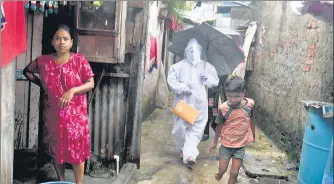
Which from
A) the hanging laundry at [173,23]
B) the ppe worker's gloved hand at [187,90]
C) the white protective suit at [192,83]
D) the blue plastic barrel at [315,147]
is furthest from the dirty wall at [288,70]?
the hanging laundry at [173,23]

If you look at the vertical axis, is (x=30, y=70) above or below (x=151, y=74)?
above

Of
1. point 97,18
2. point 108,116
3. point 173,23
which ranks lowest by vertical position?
point 108,116

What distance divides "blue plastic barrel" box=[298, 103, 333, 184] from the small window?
7.49ft

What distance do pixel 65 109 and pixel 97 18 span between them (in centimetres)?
111

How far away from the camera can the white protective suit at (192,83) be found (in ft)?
17.9

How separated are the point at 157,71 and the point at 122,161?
4.82 m

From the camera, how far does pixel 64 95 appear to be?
3365 mm

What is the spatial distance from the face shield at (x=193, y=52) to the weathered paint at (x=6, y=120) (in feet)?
9.80

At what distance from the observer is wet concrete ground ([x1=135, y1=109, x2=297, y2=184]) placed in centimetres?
482

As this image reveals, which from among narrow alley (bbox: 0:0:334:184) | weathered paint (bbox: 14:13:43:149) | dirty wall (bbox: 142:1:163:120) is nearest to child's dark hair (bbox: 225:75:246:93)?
narrow alley (bbox: 0:0:334:184)

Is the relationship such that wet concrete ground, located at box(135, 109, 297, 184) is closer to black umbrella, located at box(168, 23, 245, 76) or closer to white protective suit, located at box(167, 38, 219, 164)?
white protective suit, located at box(167, 38, 219, 164)

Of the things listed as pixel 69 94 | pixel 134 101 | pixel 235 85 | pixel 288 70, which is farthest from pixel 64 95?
pixel 288 70

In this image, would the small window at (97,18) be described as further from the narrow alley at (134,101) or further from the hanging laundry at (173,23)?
the hanging laundry at (173,23)

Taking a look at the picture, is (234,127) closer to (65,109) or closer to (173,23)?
(65,109)
